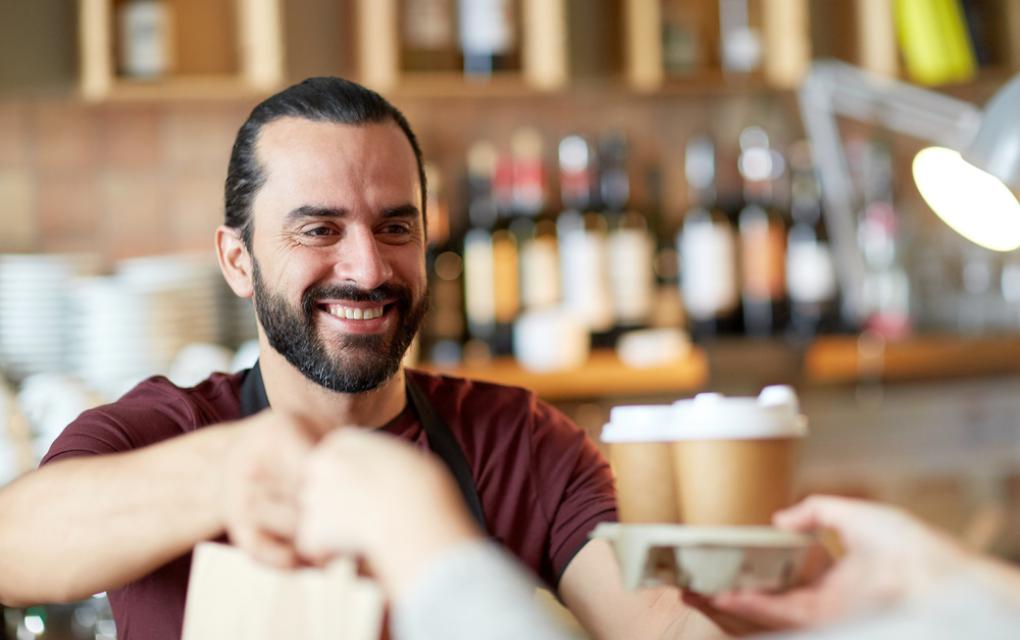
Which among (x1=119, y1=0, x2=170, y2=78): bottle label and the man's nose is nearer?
the man's nose

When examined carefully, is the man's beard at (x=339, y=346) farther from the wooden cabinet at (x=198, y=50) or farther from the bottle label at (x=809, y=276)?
the bottle label at (x=809, y=276)

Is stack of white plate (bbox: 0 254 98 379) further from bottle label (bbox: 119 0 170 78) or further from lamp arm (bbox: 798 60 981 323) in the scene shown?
lamp arm (bbox: 798 60 981 323)

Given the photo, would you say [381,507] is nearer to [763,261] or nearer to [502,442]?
[502,442]

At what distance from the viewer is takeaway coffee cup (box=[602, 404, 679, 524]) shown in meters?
0.90

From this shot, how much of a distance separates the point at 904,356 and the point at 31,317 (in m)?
1.83

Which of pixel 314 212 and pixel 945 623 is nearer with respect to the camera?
pixel 945 623

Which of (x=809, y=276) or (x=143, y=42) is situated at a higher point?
(x=143, y=42)

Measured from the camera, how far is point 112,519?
1008mm

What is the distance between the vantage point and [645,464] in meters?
0.92

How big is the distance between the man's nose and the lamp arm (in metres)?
1.53

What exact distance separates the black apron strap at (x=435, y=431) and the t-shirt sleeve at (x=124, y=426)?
0.28ft

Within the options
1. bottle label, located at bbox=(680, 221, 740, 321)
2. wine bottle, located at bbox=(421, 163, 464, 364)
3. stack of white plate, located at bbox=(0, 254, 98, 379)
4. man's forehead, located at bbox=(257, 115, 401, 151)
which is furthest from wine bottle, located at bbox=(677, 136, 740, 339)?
man's forehead, located at bbox=(257, 115, 401, 151)

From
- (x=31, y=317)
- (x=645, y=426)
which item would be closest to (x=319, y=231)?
(x=645, y=426)

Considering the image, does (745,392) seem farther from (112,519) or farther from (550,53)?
(112,519)
